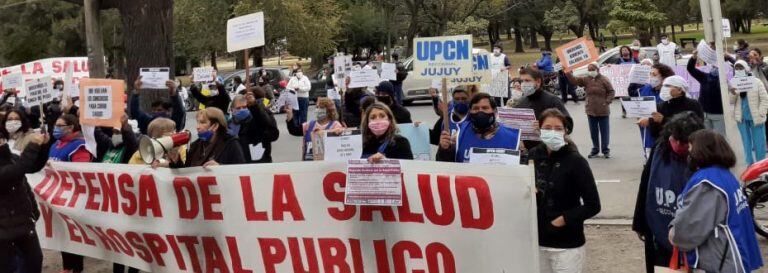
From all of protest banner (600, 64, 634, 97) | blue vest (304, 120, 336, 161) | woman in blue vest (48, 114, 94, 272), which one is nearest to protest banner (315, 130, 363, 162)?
blue vest (304, 120, 336, 161)

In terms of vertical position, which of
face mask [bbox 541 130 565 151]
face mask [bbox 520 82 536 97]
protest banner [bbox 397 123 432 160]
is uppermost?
face mask [bbox 520 82 536 97]

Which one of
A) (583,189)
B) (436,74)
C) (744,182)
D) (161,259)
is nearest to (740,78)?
(744,182)

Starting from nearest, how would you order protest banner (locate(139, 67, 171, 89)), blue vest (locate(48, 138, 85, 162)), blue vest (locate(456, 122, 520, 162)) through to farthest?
blue vest (locate(456, 122, 520, 162)) → blue vest (locate(48, 138, 85, 162)) → protest banner (locate(139, 67, 171, 89))

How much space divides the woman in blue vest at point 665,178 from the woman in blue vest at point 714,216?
50cm

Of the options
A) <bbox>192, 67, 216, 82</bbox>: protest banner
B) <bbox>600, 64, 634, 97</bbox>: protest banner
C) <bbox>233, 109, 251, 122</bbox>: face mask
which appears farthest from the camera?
<bbox>600, 64, 634, 97</bbox>: protest banner

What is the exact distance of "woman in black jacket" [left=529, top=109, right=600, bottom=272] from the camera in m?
5.25

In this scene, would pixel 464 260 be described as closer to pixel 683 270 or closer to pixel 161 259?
pixel 683 270

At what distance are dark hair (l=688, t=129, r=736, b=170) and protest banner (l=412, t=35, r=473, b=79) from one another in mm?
3782

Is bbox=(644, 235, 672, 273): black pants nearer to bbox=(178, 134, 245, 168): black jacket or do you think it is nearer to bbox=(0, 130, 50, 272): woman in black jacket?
bbox=(178, 134, 245, 168): black jacket

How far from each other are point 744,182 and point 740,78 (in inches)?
129

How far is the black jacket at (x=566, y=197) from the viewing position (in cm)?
525

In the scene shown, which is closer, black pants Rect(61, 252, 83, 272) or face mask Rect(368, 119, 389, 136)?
face mask Rect(368, 119, 389, 136)

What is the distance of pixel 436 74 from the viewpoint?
8.48 metres

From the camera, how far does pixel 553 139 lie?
210 inches
